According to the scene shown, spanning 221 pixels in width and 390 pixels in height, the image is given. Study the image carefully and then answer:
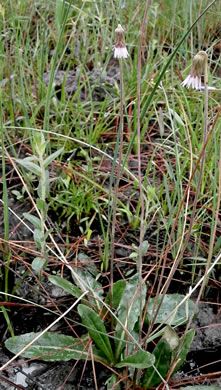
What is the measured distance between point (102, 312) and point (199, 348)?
25 cm

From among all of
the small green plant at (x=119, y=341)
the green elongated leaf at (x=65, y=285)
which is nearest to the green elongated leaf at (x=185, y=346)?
the small green plant at (x=119, y=341)

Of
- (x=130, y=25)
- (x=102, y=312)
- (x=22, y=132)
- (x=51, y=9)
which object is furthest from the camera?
(x=51, y=9)

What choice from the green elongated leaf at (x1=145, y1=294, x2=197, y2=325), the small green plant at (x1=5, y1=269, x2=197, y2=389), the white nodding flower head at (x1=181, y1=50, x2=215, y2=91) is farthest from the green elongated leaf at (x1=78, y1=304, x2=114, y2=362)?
the white nodding flower head at (x1=181, y1=50, x2=215, y2=91)

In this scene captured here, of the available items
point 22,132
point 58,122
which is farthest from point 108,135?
point 22,132

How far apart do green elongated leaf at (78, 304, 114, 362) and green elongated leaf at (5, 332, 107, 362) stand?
0.02 metres

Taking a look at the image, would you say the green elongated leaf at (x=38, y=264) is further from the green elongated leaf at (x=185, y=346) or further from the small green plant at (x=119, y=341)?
the green elongated leaf at (x=185, y=346)

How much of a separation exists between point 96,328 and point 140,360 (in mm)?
143

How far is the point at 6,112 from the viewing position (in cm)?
167

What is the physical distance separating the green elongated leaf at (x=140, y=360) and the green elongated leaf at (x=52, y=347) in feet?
0.31

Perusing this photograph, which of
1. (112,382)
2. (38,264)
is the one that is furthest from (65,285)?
(112,382)

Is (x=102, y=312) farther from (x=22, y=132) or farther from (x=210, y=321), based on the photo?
(x=22, y=132)

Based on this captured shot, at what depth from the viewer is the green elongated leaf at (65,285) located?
1.10m

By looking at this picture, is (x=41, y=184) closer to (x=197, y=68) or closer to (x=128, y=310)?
(x=128, y=310)

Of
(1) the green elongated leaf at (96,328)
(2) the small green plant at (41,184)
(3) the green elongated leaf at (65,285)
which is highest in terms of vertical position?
(2) the small green plant at (41,184)
